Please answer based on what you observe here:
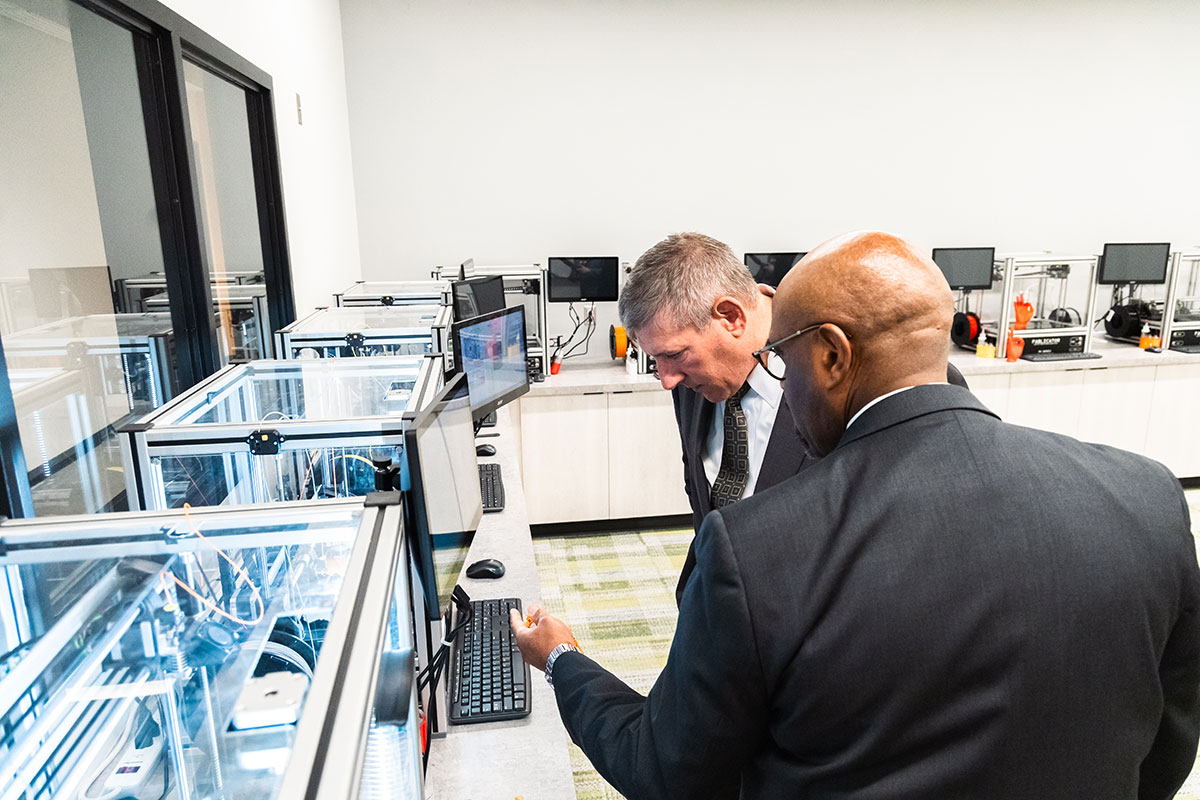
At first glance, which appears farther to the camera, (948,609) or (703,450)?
(703,450)

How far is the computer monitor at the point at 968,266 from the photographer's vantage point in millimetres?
4095

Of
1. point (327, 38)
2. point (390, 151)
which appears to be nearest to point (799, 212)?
point (390, 151)

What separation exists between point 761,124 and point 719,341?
127 inches

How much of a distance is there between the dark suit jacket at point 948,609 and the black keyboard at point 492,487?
155cm

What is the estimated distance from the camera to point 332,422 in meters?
1.27

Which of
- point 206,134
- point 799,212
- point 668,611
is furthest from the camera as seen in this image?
point 799,212

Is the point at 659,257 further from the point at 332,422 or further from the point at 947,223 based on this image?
the point at 947,223

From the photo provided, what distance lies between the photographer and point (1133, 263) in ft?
13.6

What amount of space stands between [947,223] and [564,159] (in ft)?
7.64

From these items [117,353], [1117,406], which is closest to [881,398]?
[117,353]

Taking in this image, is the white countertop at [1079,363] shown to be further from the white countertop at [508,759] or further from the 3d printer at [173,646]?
the 3d printer at [173,646]

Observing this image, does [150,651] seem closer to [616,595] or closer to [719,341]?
[719,341]

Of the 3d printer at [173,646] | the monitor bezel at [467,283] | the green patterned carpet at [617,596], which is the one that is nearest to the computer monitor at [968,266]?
the green patterned carpet at [617,596]

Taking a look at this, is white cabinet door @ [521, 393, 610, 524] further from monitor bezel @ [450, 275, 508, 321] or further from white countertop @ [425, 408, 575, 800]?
white countertop @ [425, 408, 575, 800]
